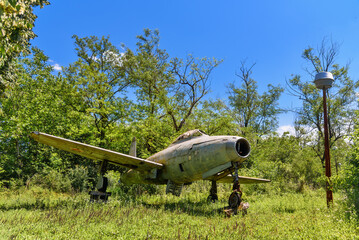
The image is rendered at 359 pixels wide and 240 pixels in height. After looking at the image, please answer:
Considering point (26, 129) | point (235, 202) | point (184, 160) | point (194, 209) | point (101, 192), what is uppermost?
point (26, 129)

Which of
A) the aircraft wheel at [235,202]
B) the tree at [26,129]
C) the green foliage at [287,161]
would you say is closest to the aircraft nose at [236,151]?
the aircraft wheel at [235,202]

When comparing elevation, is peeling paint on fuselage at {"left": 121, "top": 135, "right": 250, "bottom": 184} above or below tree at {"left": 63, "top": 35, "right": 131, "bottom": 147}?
below

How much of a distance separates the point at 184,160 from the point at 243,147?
250 cm

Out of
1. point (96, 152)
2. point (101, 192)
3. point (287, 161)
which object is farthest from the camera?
point (287, 161)

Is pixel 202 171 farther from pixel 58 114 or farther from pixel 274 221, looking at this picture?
pixel 58 114

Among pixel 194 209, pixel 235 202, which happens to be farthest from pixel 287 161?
pixel 235 202

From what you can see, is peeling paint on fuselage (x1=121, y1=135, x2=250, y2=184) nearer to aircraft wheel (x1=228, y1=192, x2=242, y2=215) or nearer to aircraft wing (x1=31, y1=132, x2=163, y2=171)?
aircraft wing (x1=31, y1=132, x2=163, y2=171)

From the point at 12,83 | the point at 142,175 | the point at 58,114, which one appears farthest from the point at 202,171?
the point at 58,114

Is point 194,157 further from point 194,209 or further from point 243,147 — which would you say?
point 194,209

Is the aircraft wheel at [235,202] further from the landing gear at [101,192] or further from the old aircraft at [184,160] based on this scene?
the landing gear at [101,192]

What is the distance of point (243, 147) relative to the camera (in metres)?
8.38

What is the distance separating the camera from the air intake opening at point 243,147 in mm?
8099

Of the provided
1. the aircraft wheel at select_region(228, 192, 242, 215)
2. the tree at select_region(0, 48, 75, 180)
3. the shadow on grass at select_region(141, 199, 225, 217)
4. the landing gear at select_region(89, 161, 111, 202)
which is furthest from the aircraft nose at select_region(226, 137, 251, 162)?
the tree at select_region(0, 48, 75, 180)

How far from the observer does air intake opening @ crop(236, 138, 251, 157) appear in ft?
26.6
